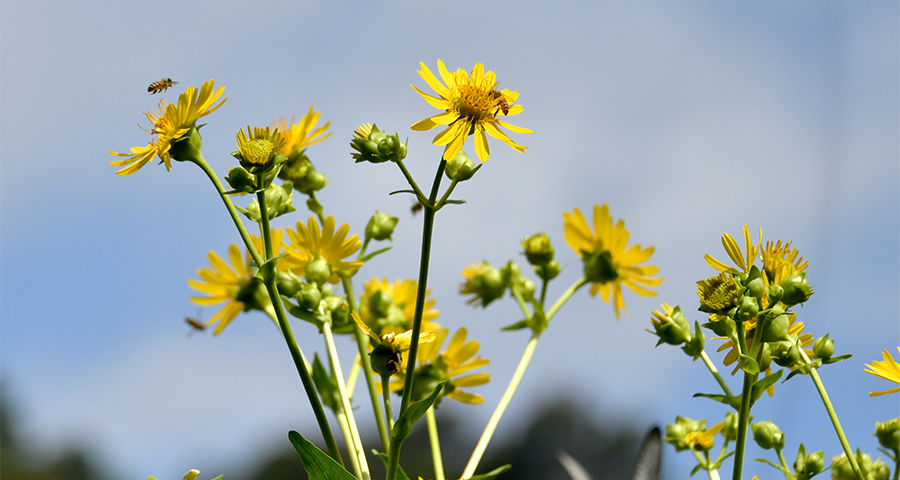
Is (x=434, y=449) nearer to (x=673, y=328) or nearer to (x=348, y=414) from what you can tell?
(x=348, y=414)

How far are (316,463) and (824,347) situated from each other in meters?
0.50

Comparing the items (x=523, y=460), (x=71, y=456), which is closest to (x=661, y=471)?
(x=523, y=460)

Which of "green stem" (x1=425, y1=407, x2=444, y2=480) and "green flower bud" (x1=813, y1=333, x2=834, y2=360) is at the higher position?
"green flower bud" (x1=813, y1=333, x2=834, y2=360)

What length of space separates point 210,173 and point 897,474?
79cm

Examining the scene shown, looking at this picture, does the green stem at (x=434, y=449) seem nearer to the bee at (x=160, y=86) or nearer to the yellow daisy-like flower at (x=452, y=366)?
the yellow daisy-like flower at (x=452, y=366)

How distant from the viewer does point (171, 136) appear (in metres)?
0.60

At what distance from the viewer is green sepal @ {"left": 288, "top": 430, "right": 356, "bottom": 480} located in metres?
0.50

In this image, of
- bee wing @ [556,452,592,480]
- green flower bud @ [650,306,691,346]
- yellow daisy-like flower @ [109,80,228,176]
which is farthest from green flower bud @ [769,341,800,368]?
yellow daisy-like flower @ [109,80,228,176]

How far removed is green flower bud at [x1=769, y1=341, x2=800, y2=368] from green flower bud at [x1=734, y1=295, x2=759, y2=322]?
8 centimetres

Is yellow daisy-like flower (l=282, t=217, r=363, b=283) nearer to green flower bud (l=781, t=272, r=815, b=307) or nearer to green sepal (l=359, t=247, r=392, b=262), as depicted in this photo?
green sepal (l=359, t=247, r=392, b=262)

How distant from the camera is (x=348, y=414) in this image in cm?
65

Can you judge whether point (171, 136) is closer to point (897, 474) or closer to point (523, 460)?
point (897, 474)

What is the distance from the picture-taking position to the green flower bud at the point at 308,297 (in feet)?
2.15

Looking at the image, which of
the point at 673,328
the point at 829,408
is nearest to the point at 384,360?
the point at 673,328
